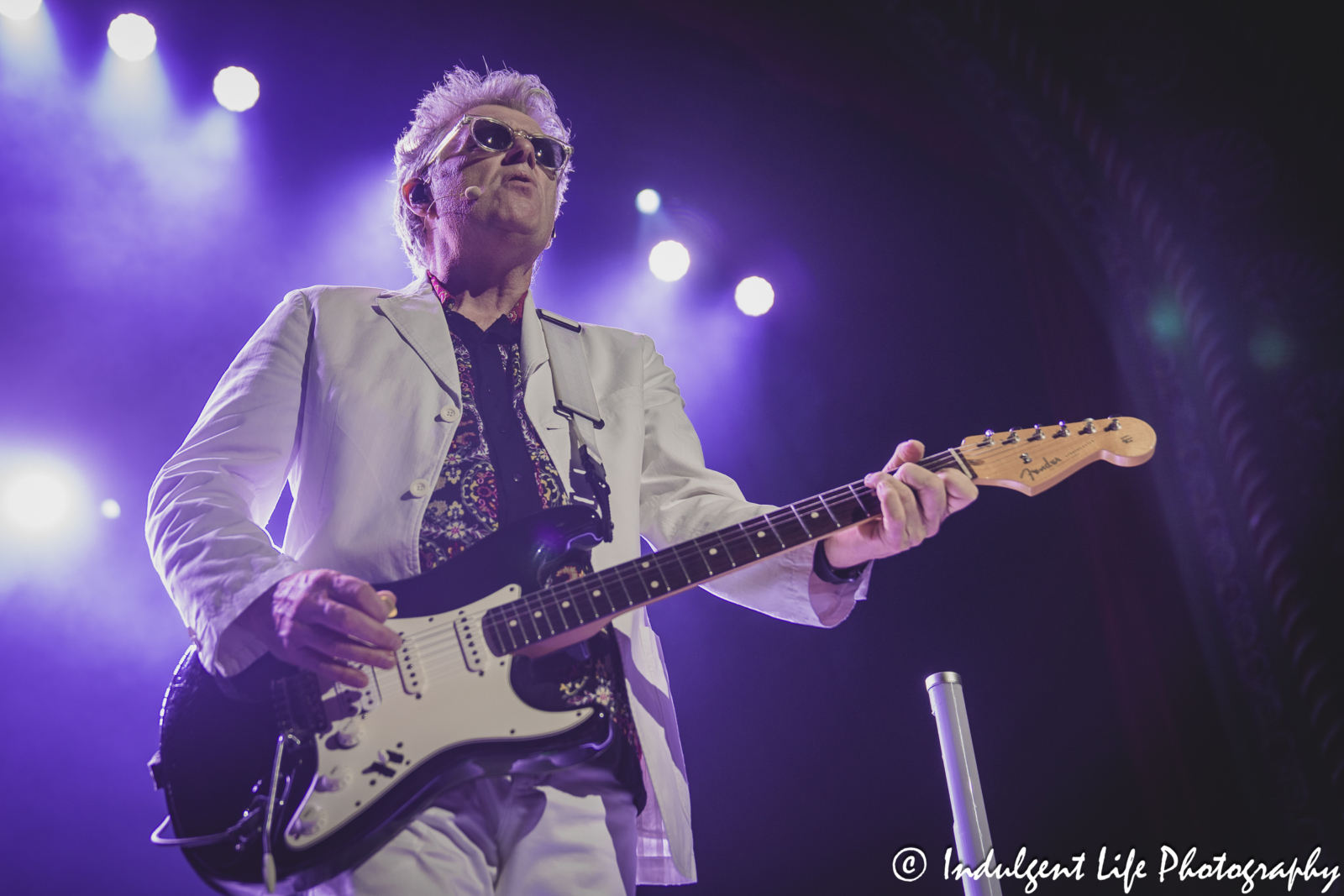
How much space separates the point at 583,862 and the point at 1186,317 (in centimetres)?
294

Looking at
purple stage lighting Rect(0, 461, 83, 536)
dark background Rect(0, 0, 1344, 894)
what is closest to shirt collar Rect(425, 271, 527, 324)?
dark background Rect(0, 0, 1344, 894)

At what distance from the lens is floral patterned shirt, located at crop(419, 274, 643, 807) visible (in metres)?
1.67

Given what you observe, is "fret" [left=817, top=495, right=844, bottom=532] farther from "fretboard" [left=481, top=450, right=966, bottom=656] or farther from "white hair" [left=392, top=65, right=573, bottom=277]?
"white hair" [left=392, top=65, right=573, bottom=277]

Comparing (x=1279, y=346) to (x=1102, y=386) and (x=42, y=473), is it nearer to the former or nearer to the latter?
(x=1102, y=386)

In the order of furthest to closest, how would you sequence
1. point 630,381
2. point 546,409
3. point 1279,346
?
1. point 1279,346
2. point 630,381
3. point 546,409

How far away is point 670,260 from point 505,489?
2.89 m

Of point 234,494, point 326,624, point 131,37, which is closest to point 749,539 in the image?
point 326,624

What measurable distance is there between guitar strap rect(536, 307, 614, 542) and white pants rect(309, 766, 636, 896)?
54 cm

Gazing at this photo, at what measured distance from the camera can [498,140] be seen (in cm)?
268

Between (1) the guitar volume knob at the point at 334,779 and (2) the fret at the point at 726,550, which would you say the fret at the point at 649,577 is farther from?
(1) the guitar volume knob at the point at 334,779

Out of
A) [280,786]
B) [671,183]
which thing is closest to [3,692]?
[280,786]

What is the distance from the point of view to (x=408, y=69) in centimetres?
458

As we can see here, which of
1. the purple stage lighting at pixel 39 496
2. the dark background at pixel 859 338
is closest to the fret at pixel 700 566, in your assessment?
the dark background at pixel 859 338

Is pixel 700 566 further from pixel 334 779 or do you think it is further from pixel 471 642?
pixel 334 779
